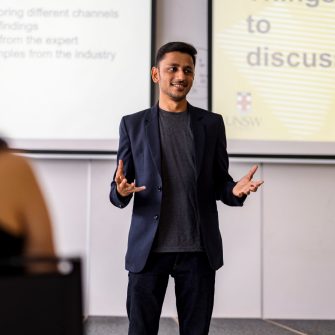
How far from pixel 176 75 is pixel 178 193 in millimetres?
448

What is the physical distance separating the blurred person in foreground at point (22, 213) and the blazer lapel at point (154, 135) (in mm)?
1112

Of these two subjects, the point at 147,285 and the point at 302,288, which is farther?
the point at 302,288

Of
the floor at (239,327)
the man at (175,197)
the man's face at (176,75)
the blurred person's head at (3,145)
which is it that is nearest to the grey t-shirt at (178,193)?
the man at (175,197)

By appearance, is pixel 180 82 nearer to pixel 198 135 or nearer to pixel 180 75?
pixel 180 75

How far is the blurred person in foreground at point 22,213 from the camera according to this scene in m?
0.83

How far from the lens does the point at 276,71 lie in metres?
3.48

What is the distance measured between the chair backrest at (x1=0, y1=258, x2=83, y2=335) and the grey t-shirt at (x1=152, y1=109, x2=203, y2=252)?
3.70 feet

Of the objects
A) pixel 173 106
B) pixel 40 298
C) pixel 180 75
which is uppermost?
pixel 180 75

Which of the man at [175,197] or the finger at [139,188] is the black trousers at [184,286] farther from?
the finger at [139,188]

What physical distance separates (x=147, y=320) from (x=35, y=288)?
1.20 m

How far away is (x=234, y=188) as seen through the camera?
77.4 inches

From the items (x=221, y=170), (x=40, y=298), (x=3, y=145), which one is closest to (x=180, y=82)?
(x=221, y=170)

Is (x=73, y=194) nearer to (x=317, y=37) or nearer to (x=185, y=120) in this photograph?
(x=185, y=120)

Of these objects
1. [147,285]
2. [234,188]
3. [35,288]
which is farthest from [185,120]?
[35,288]
